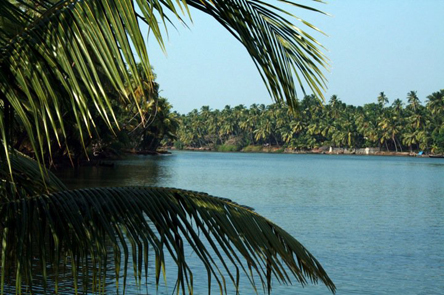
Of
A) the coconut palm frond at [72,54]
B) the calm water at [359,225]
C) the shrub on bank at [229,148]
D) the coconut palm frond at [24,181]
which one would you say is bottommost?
the calm water at [359,225]

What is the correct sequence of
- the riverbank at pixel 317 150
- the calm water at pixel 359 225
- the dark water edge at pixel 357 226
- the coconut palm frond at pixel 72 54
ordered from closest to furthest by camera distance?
the coconut palm frond at pixel 72 54 → the dark water edge at pixel 357 226 → the calm water at pixel 359 225 → the riverbank at pixel 317 150

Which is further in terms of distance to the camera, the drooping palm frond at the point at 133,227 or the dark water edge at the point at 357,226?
the dark water edge at the point at 357,226

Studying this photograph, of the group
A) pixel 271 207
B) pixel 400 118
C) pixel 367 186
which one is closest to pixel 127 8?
pixel 271 207

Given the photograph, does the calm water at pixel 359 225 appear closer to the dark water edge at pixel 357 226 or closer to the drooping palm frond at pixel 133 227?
the dark water edge at pixel 357 226

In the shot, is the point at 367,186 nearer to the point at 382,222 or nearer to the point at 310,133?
the point at 382,222

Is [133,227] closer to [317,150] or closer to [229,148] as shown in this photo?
[317,150]

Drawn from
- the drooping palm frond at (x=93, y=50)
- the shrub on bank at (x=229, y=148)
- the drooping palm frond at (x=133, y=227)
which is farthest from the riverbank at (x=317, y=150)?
the drooping palm frond at (x=93, y=50)

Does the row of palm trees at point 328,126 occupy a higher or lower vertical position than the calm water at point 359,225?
higher

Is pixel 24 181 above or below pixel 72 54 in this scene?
below

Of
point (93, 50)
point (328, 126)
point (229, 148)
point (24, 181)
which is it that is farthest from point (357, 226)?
point (229, 148)

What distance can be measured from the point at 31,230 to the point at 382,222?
25133mm

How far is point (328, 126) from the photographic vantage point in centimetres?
14850

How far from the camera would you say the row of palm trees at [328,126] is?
126 meters

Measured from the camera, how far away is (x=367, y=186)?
4862 centimetres
